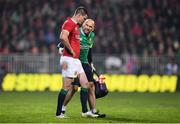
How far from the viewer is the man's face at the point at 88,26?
16.8 m

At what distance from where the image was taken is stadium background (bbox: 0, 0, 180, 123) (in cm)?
2302

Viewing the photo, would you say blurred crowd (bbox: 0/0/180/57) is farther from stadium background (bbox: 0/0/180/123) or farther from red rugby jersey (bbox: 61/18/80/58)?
red rugby jersey (bbox: 61/18/80/58)

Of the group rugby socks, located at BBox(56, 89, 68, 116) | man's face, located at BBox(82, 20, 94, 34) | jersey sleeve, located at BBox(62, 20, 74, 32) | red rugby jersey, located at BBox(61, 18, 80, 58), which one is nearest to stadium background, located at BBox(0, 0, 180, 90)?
man's face, located at BBox(82, 20, 94, 34)

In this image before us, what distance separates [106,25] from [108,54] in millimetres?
4370

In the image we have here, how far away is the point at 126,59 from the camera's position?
30.6 m

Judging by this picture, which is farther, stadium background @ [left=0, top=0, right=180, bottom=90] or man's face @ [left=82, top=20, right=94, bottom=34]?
stadium background @ [left=0, top=0, right=180, bottom=90]

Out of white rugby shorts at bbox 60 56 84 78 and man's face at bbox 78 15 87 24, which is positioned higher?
man's face at bbox 78 15 87 24

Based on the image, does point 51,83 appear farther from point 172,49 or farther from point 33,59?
point 172,49

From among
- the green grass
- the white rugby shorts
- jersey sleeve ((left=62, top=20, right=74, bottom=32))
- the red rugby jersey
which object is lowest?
the green grass

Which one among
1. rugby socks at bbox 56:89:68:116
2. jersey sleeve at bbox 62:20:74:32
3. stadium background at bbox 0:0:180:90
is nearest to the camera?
jersey sleeve at bbox 62:20:74:32

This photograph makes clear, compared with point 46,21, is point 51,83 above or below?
below

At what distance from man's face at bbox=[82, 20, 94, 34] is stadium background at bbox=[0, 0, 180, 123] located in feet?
8.45

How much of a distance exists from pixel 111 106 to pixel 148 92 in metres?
9.10

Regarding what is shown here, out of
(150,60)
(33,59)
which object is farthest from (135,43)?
(33,59)
